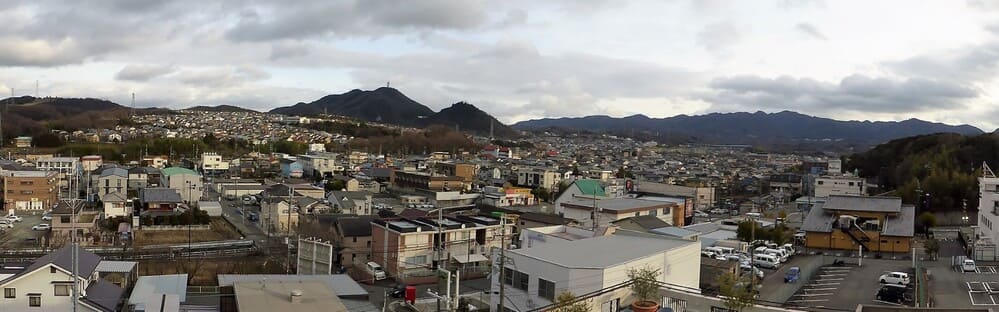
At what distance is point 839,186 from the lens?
68.4ft

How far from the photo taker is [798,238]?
12.7 meters

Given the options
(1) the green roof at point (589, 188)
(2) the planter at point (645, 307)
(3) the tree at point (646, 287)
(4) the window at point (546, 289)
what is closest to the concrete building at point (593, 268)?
(4) the window at point (546, 289)

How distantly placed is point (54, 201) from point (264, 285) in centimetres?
1577

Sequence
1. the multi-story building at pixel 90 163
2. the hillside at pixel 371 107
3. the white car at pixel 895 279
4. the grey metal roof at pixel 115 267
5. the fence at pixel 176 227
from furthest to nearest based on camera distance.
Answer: the hillside at pixel 371 107
the multi-story building at pixel 90 163
the fence at pixel 176 227
the white car at pixel 895 279
the grey metal roof at pixel 115 267

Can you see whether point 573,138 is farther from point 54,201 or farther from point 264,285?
point 264,285

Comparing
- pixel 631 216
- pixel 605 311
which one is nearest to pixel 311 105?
pixel 631 216

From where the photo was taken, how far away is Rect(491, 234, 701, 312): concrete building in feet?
18.6

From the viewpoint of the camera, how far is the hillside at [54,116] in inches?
1602

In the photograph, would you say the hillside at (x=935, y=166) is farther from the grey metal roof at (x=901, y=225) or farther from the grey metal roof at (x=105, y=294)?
the grey metal roof at (x=105, y=294)

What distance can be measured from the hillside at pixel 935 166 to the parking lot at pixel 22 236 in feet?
61.3

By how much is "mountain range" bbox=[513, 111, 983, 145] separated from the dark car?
271 feet

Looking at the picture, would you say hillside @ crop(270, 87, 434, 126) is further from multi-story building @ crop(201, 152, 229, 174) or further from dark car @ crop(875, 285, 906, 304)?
dark car @ crop(875, 285, 906, 304)

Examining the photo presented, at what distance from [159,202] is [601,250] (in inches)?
486

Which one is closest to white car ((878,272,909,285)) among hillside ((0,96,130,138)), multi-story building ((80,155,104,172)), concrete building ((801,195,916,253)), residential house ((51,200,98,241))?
concrete building ((801,195,916,253))
